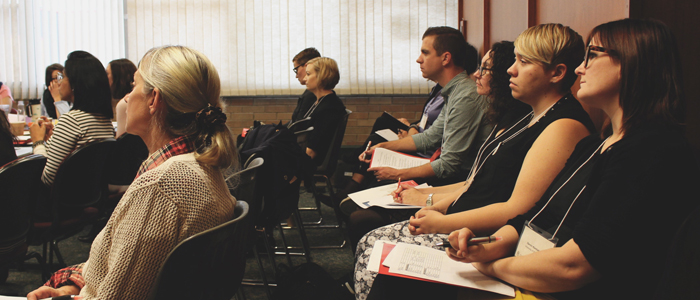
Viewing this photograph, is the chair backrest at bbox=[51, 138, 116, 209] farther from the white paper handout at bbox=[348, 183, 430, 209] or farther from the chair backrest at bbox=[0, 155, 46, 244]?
the white paper handout at bbox=[348, 183, 430, 209]

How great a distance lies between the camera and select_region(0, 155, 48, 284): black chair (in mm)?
1919

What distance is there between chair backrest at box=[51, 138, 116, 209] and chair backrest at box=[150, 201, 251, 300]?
A: 1613 mm

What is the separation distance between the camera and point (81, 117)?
2.68 meters

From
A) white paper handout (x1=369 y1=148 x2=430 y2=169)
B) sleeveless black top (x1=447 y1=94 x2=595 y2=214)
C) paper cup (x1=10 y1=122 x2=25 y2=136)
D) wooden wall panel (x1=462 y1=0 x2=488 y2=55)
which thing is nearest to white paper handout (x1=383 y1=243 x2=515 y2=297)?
sleeveless black top (x1=447 y1=94 x2=595 y2=214)

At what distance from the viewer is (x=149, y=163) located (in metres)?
1.18

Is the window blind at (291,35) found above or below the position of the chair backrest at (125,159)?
above

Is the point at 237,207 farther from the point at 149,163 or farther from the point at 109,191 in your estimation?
the point at 109,191

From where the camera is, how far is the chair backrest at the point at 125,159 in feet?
9.55

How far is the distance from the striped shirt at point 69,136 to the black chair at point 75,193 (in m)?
0.16

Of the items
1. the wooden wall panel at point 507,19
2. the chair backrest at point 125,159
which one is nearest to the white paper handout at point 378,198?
the wooden wall panel at point 507,19

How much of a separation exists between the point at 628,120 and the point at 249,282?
2.10 meters

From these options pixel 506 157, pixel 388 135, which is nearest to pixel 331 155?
pixel 388 135

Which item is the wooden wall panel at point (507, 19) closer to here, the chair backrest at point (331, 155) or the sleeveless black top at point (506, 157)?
the sleeveless black top at point (506, 157)

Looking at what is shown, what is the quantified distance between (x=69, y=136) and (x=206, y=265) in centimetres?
201
